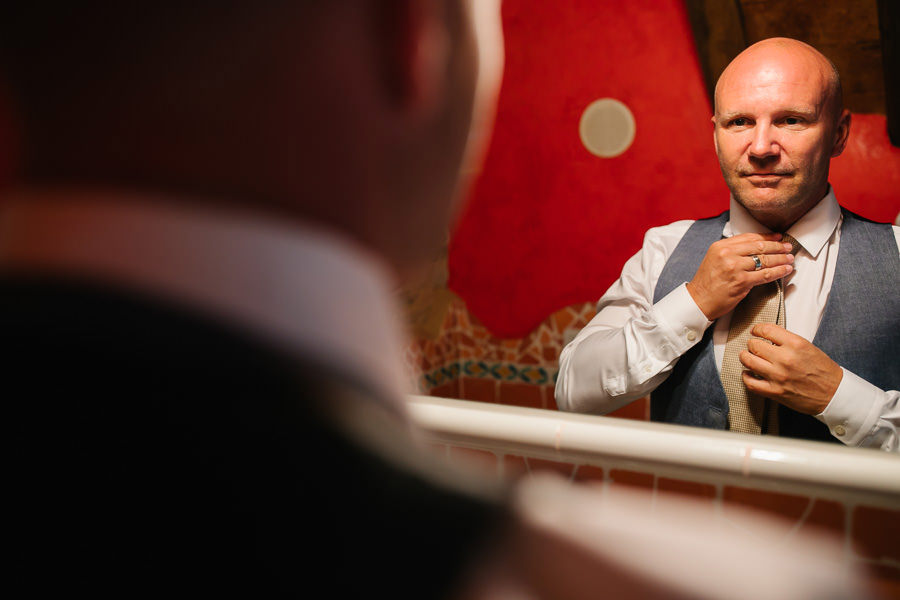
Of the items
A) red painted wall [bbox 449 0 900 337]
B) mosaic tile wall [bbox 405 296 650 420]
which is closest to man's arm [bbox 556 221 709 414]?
red painted wall [bbox 449 0 900 337]

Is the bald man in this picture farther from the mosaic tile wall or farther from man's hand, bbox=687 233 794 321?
the mosaic tile wall

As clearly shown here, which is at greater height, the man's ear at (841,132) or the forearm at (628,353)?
the man's ear at (841,132)

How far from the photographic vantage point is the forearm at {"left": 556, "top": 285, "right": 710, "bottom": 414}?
0.96 metres

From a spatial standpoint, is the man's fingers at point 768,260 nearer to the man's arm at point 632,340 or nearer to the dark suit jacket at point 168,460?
the man's arm at point 632,340

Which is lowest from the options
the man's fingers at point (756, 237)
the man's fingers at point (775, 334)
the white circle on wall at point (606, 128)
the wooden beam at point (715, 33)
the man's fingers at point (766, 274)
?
the man's fingers at point (775, 334)

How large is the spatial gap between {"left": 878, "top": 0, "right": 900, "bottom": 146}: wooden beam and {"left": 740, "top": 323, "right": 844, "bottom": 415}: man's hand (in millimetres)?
819

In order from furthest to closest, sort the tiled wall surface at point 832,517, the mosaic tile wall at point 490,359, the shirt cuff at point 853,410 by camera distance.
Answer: the mosaic tile wall at point 490,359 → the shirt cuff at point 853,410 → the tiled wall surface at point 832,517

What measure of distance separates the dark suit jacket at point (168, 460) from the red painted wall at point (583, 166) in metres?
1.60

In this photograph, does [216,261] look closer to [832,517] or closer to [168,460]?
[168,460]

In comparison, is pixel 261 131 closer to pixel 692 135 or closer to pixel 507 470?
pixel 507 470

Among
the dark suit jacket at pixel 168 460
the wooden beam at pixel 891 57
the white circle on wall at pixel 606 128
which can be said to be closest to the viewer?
the dark suit jacket at pixel 168 460

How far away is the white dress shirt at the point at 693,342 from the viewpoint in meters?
0.86

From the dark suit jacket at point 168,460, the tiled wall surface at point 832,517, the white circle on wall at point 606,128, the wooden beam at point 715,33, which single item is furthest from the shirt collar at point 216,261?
the white circle on wall at point 606,128

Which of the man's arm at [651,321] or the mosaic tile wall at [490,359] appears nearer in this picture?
the man's arm at [651,321]
